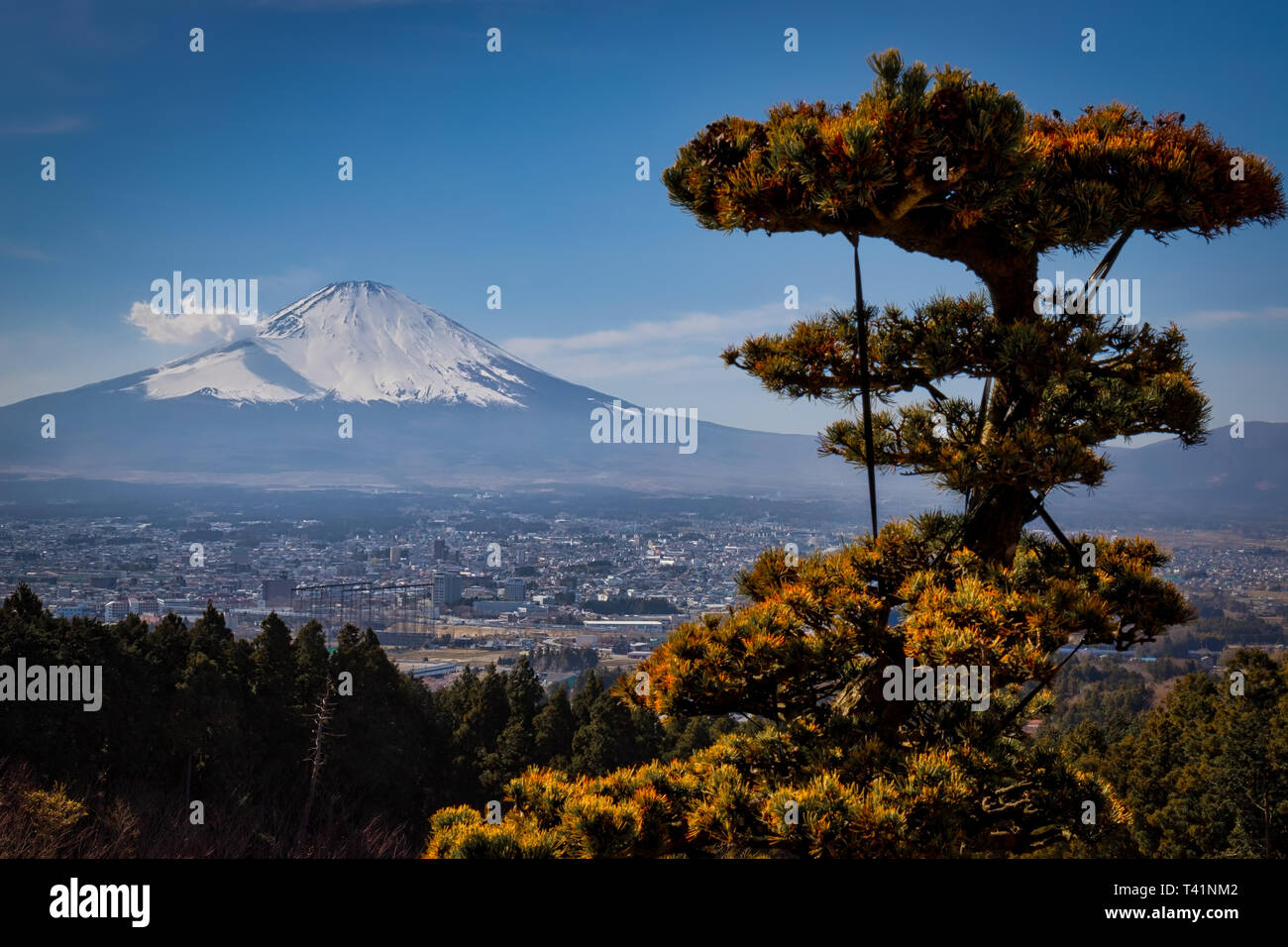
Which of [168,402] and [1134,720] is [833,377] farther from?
[168,402]

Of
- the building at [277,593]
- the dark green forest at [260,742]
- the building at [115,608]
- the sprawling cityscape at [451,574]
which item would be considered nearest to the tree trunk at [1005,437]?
the dark green forest at [260,742]

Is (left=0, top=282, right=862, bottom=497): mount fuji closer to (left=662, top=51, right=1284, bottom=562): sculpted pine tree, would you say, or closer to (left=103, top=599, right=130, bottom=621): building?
(left=103, top=599, right=130, bottom=621): building

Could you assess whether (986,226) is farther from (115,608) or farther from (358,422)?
(358,422)

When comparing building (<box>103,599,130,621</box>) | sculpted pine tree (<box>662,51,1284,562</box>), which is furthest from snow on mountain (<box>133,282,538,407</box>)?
sculpted pine tree (<box>662,51,1284,562</box>)

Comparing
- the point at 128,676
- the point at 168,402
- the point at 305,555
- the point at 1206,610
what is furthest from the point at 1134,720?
the point at 168,402
